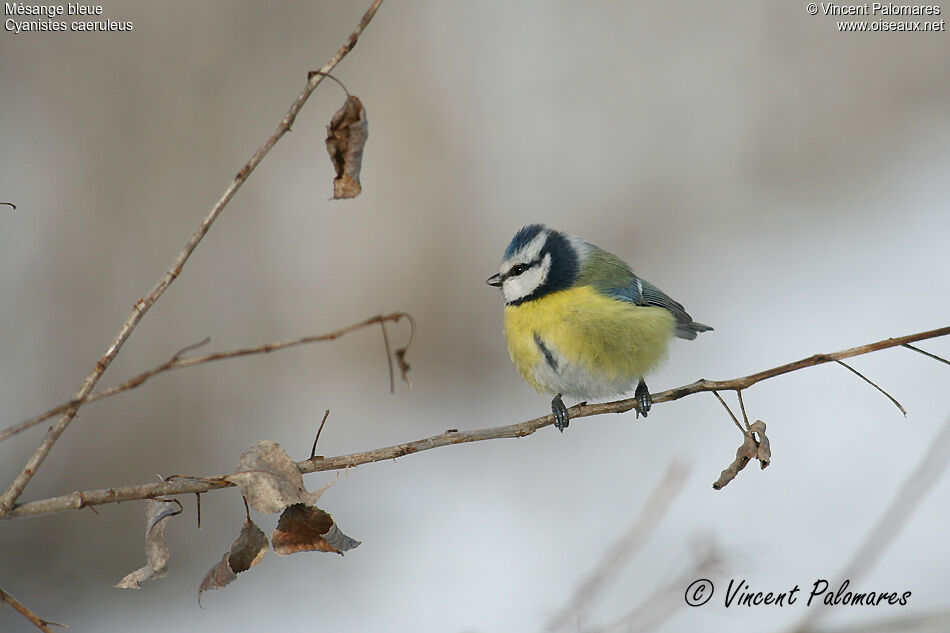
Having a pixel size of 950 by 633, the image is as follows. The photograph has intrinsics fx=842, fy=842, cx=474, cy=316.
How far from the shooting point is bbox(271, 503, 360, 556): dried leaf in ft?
4.57

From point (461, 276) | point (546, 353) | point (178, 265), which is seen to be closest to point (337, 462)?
point (178, 265)

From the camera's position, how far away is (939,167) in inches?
203

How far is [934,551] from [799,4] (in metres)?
3.69

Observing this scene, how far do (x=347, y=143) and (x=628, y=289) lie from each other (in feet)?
5.31

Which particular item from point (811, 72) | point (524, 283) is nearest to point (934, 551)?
point (524, 283)

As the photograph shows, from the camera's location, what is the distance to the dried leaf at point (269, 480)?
132 centimetres

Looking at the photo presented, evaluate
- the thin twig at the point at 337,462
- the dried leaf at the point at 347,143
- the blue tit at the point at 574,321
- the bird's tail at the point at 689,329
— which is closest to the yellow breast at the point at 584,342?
the blue tit at the point at 574,321

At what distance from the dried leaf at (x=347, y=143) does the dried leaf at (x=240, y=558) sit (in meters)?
0.60

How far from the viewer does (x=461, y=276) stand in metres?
5.06

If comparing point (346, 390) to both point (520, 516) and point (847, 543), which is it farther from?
point (847, 543)

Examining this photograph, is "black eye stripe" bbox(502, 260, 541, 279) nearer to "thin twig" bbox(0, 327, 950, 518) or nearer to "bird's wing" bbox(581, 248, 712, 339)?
"bird's wing" bbox(581, 248, 712, 339)

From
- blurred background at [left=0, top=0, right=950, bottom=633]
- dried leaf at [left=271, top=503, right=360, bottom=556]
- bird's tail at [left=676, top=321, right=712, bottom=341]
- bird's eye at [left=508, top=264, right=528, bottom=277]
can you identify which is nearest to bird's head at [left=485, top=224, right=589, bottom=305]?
bird's eye at [left=508, top=264, right=528, bottom=277]

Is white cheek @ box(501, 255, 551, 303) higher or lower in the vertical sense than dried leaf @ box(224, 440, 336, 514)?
lower

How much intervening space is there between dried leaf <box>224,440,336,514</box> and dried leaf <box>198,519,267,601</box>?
94 mm
